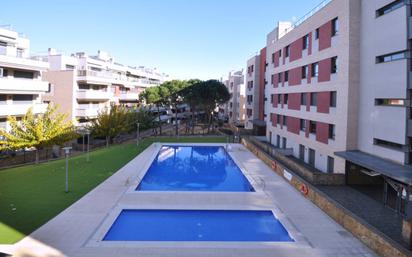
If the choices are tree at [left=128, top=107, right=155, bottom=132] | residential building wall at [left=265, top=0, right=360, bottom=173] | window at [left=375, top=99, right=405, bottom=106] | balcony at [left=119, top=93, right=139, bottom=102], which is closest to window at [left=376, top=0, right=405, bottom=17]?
residential building wall at [left=265, top=0, right=360, bottom=173]

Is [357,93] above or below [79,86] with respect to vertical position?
below

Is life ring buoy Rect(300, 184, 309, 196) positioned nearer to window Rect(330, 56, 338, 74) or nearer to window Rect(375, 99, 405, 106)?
window Rect(375, 99, 405, 106)

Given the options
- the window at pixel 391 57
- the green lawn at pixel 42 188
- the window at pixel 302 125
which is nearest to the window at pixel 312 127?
the window at pixel 302 125

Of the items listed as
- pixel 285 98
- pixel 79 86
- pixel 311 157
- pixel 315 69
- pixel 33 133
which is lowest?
pixel 311 157

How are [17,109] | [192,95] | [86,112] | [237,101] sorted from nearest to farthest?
[17,109]
[86,112]
[192,95]
[237,101]

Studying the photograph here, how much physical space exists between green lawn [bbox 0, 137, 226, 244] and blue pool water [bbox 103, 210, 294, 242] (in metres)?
3.27

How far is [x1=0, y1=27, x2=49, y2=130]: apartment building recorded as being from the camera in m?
27.4

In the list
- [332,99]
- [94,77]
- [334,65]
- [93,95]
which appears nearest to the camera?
[334,65]

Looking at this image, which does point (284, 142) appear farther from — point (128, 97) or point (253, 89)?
point (128, 97)

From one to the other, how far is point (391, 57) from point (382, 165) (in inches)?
230

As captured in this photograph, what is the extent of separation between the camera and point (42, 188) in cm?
1938

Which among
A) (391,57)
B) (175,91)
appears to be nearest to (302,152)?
(391,57)

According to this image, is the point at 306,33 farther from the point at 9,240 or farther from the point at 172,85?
the point at 172,85

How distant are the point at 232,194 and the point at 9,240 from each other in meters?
11.2
